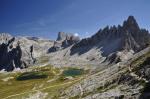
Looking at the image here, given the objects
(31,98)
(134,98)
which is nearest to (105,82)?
(134,98)

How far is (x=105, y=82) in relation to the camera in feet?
214

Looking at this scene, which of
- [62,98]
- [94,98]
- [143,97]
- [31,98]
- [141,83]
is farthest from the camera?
[31,98]

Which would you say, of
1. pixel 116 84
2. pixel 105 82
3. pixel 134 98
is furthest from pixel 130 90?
pixel 105 82

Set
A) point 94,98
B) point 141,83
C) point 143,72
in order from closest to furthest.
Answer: point 141,83 < point 143,72 < point 94,98

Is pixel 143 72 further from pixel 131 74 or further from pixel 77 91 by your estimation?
pixel 77 91

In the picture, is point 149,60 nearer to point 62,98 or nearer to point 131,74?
point 131,74

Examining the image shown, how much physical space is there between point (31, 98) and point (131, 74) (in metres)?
52.2

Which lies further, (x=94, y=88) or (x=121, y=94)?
(x=94, y=88)

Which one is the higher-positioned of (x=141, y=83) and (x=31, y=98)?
(x=31, y=98)

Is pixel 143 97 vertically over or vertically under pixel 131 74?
under

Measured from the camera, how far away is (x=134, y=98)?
4406 centimetres

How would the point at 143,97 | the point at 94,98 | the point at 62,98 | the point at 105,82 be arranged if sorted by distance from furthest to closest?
the point at 62,98, the point at 105,82, the point at 94,98, the point at 143,97

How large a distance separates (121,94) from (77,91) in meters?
23.5

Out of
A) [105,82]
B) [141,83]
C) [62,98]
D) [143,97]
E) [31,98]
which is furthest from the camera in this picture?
[31,98]
